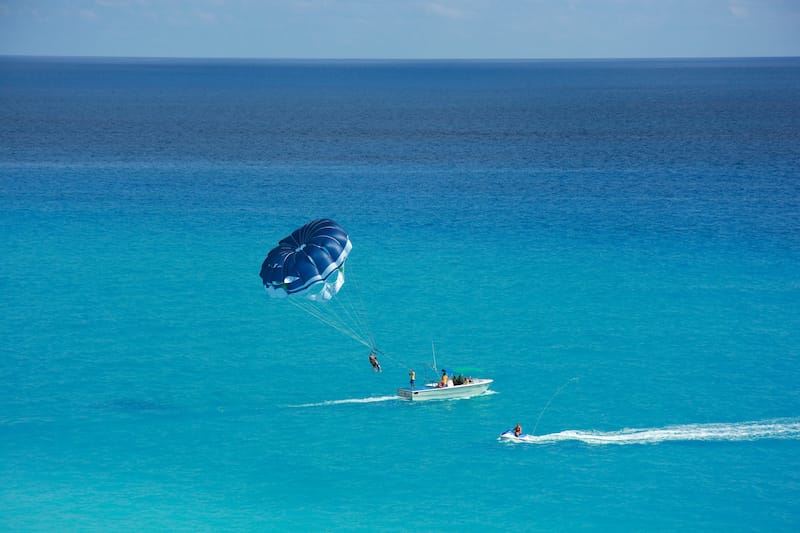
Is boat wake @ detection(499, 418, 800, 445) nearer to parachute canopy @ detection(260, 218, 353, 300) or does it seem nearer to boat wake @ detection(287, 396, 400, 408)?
boat wake @ detection(287, 396, 400, 408)

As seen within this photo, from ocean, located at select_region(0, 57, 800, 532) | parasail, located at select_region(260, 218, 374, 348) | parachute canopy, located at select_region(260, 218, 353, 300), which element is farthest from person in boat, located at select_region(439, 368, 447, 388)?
parachute canopy, located at select_region(260, 218, 353, 300)

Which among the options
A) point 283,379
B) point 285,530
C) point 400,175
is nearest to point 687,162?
point 400,175

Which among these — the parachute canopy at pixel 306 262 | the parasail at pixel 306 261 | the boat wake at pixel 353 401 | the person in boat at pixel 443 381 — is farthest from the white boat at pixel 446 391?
the parachute canopy at pixel 306 262

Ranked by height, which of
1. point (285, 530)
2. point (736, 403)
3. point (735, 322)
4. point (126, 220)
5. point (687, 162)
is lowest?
point (285, 530)

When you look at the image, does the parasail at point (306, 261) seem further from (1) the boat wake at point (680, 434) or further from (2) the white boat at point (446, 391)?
(1) the boat wake at point (680, 434)

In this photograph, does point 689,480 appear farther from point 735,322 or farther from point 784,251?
point 784,251
